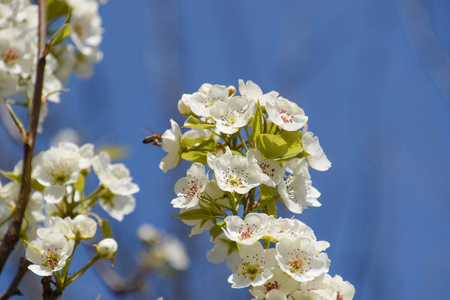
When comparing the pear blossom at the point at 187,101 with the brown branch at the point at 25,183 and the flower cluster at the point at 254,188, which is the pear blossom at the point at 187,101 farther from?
the brown branch at the point at 25,183

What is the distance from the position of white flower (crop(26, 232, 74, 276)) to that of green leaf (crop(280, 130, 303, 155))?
0.62 m

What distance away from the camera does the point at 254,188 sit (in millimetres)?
1390

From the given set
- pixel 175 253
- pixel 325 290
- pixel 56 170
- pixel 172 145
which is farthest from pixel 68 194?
pixel 175 253

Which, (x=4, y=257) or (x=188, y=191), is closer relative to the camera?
(x=188, y=191)

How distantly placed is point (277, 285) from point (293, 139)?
38 cm

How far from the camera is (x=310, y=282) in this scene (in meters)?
1.26

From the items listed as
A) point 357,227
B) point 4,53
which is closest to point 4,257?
point 4,53

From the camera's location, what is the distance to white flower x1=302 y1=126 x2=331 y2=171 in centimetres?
142

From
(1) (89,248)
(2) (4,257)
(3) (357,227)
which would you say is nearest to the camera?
(2) (4,257)

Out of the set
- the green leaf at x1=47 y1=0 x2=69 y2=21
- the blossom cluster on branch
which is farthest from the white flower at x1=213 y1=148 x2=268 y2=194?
the green leaf at x1=47 y1=0 x2=69 y2=21

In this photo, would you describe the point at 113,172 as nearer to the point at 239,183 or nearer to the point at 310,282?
the point at 239,183

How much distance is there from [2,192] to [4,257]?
0.27 meters

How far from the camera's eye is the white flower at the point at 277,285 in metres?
1.26

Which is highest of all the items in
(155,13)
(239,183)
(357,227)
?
(155,13)
